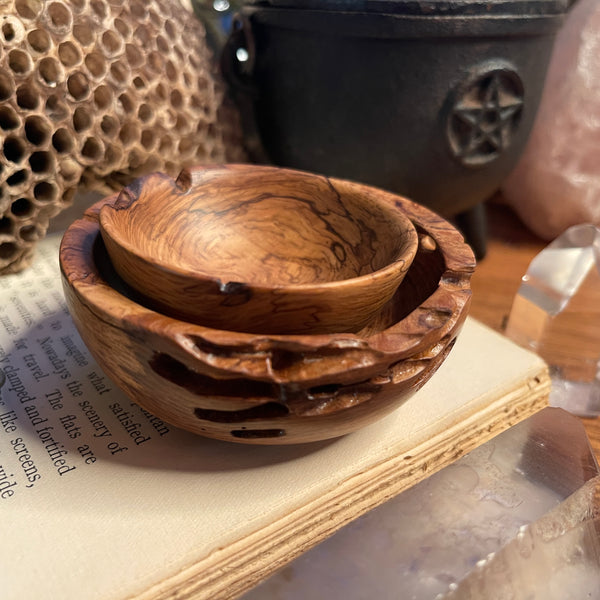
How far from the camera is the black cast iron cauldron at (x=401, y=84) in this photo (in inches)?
24.9

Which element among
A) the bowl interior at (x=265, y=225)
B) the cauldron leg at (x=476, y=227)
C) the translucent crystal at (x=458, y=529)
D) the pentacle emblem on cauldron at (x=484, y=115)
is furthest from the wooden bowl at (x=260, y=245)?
the cauldron leg at (x=476, y=227)

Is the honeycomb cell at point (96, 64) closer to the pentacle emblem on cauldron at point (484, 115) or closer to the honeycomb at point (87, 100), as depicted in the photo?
the honeycomb at point (87, 100)

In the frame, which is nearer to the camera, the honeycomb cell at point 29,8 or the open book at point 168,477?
the open book at point 168,477

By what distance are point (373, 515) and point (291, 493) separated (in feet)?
0.19

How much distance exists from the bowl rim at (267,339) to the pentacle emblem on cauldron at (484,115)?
369 mm

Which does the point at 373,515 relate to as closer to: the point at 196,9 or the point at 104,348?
the point at 104,348

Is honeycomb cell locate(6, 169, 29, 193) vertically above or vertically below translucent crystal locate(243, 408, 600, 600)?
above

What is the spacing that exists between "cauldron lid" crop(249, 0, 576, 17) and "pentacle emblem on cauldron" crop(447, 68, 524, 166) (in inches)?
2.6

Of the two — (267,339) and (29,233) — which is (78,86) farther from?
(267,339)

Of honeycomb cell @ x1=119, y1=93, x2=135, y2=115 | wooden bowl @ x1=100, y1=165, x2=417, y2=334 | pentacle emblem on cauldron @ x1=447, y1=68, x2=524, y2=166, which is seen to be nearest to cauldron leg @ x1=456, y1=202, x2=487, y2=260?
pentacle emblem on cauldron @ x1=447, y1=68, x2=524, y2=166

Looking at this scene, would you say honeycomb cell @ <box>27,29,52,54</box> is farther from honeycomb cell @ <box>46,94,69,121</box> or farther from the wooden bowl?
the wooden bowl

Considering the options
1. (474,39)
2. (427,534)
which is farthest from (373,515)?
(474,39)

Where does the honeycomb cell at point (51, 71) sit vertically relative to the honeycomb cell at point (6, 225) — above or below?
above

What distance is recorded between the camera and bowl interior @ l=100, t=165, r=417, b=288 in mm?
499
